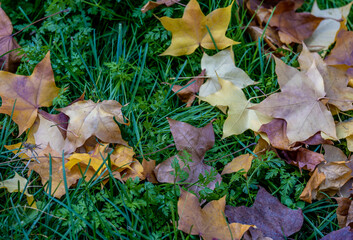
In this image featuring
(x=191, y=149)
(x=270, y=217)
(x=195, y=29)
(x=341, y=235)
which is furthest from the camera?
(x=195, y=29)

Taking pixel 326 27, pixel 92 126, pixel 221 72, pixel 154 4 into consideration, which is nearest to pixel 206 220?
pixel 92 126

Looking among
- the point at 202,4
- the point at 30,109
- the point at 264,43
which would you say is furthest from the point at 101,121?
the point at 264,43

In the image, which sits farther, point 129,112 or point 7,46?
point 7,46

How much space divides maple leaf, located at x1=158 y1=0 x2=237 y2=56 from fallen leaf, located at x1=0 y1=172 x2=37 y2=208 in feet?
2.90

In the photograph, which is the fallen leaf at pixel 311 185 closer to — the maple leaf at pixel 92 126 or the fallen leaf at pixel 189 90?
the fallen leaf at pixel 189 90

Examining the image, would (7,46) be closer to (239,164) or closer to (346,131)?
(239,164)

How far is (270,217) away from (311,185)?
0.77ft

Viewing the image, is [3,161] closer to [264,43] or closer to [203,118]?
[203,118]

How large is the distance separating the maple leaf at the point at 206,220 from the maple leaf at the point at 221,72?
583 millimetres

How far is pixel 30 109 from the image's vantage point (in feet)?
5.35

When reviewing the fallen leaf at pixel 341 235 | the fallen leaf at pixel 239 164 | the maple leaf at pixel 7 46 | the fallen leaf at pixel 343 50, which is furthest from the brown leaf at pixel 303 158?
the maple leaf at pixel 7 46

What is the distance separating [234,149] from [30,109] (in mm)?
944

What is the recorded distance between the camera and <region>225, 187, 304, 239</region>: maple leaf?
1.40m

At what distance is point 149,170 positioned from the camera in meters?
1.51
